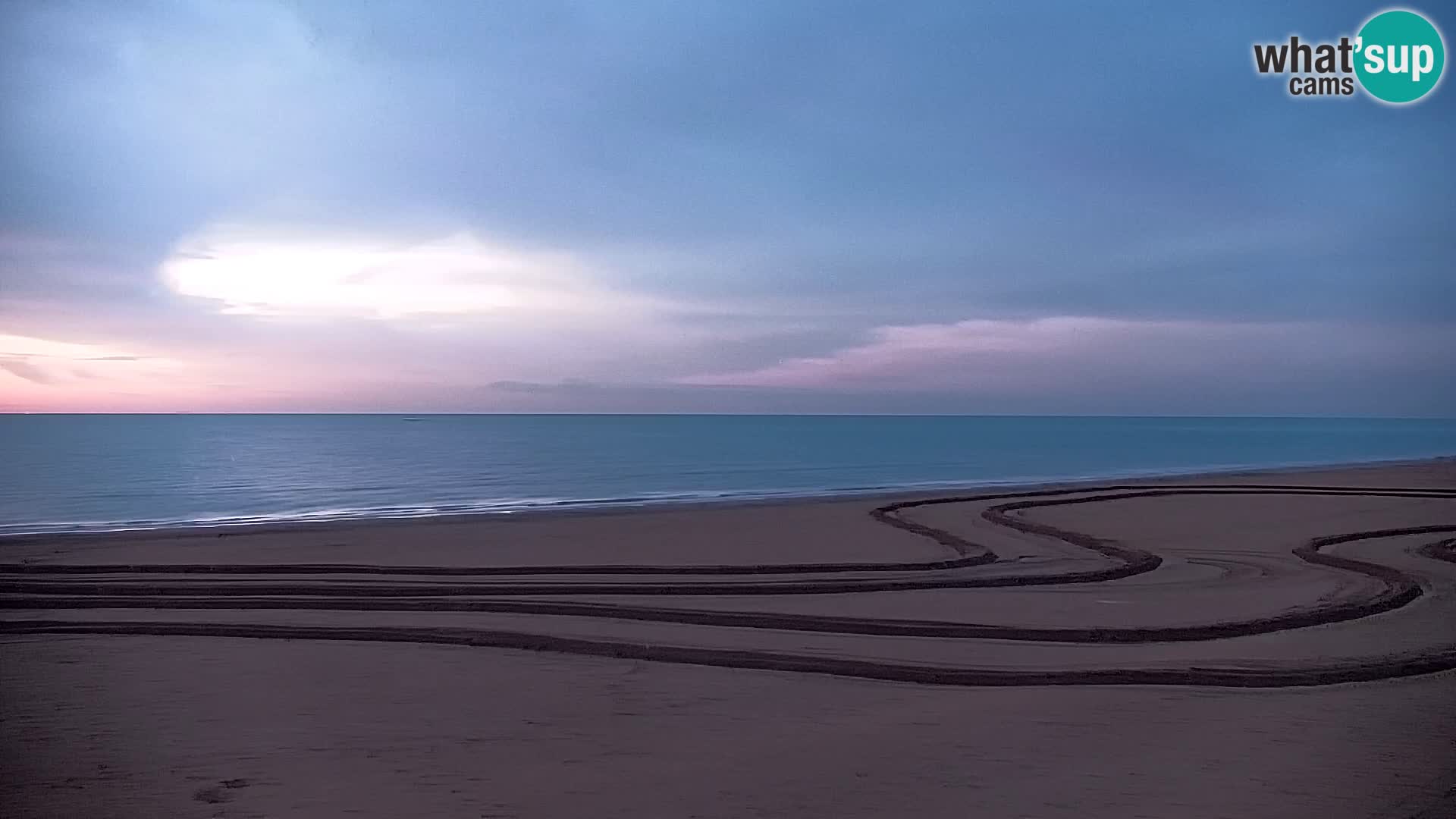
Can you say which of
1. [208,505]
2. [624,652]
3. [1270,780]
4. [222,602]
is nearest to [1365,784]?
[1270,780]

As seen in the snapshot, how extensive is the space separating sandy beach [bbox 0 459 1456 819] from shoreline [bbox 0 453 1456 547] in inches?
209

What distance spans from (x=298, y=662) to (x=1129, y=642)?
32.3 ft

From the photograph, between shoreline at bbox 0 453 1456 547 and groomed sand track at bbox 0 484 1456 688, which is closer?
groomed sand track at bbox 0 484 1456 688

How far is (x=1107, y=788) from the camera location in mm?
6957

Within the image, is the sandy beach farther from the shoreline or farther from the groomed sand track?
the shoreline

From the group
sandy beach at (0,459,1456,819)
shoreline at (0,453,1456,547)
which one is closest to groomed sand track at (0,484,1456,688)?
sandy beach at (0,459,1456,819)

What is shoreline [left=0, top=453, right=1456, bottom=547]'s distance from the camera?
2409 centimetres

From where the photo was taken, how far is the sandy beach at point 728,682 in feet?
22.8

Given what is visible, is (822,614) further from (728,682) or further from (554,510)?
(554,510)

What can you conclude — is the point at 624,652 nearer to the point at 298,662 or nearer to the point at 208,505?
the point at 298,662

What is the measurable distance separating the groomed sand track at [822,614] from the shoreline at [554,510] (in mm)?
7137

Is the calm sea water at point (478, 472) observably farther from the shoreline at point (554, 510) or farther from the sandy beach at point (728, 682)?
the sandy beach at point (728, 682)

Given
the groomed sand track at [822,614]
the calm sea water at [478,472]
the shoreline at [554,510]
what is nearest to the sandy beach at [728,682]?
the groomed sand track at [822,614]

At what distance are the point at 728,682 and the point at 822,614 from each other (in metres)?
3.71
